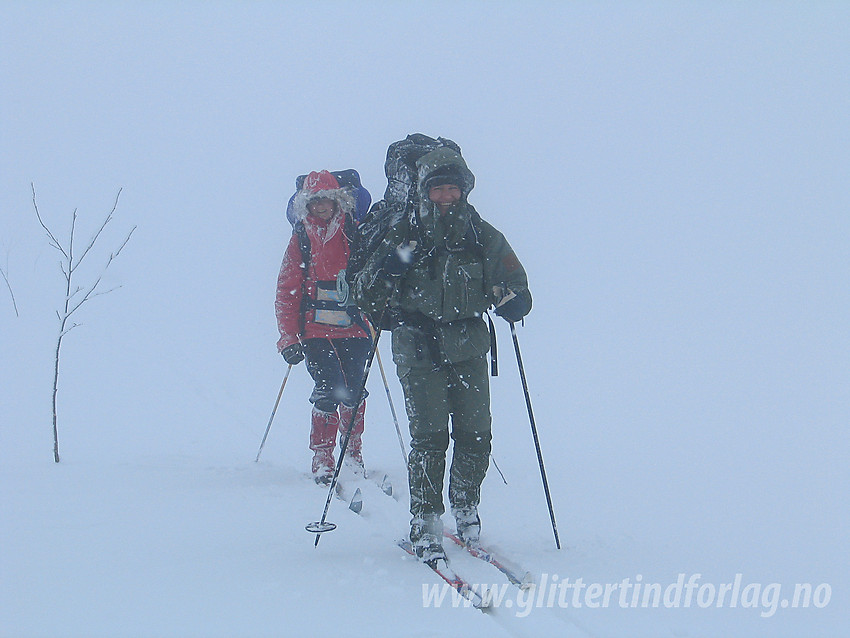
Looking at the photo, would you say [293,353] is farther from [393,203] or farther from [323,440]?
[393,203]

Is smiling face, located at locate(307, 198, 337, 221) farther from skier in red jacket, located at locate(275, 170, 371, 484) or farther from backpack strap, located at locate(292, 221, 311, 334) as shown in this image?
backpack strap, located at locate(292, 221, 311, 334)

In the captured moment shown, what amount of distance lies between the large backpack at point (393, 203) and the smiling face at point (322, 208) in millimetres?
1254

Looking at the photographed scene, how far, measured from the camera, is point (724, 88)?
79.6 metres

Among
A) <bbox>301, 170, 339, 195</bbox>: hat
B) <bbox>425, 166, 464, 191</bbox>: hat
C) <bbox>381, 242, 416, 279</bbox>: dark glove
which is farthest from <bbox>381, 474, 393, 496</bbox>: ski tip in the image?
<bbox>425, 166, 464, 191</bbox>: hat

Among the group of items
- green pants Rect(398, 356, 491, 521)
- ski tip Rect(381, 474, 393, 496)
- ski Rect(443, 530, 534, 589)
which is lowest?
ski tip Rect(381, 474, 393, 496)

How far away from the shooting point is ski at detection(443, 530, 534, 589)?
3121 mm

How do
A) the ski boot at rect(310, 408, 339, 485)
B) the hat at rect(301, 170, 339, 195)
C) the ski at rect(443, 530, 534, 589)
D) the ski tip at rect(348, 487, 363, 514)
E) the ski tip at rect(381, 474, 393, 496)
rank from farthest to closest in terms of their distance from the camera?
the ski boot at rect(310, 408, 339, 485) → the hat at rect(301, 170, 339, 195) → the ski tip at rect(381, 474, 393, 496) → the ski tip at rect(348, 487, 363, 514) → the ski at rect(443, 530, 534, 589)

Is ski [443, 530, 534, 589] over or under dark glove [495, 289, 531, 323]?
under

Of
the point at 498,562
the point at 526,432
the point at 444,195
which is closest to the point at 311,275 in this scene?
the point at 444,195

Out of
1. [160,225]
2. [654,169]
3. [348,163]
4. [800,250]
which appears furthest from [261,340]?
[348,163]

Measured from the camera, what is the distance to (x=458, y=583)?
3094 millimetres

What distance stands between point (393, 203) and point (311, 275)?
1645 mm

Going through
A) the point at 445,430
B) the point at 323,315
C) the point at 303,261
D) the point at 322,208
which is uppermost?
the point at 322,208

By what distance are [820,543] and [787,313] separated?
1532 cm
